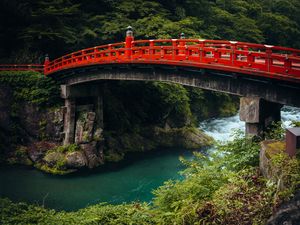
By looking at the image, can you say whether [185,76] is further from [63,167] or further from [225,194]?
[63,167]

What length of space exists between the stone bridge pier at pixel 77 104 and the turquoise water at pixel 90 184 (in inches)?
124

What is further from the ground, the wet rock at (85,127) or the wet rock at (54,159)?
the wet rock at (85,127)

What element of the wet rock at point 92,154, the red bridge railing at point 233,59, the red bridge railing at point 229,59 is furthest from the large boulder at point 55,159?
the red bridge railing at point 233,59

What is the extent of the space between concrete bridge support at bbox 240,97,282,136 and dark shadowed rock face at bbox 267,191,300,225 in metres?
5.79

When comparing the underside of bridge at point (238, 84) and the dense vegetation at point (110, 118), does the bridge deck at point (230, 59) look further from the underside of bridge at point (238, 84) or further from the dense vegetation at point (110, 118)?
the dense vegetation at point (110, 118)

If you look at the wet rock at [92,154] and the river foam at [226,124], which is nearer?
the wet rock at [92,154]

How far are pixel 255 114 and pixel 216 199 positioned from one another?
17.7 feet

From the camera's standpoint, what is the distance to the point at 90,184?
65.6 ft

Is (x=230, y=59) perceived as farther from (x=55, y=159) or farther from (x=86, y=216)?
(x=55, y=159)

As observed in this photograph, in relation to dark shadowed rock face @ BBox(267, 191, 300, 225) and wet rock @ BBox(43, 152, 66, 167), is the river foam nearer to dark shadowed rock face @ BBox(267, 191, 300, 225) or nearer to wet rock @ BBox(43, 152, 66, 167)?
wet rock @ BBox(43, 152, 66, 167)

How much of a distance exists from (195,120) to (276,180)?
24.3 meters

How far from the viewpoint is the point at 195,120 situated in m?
32.1

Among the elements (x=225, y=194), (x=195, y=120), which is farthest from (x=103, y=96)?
(x=225, y=194)

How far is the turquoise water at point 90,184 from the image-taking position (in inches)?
707
